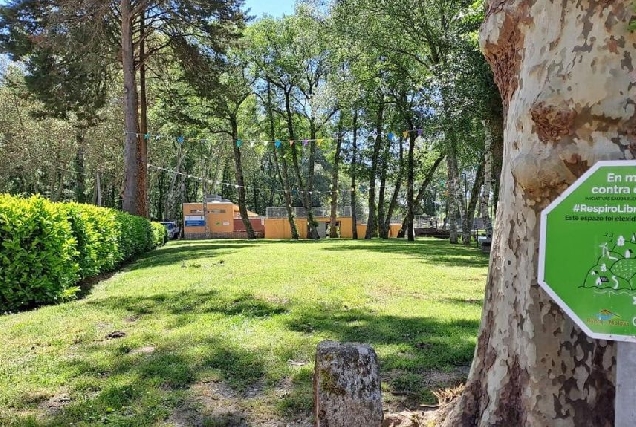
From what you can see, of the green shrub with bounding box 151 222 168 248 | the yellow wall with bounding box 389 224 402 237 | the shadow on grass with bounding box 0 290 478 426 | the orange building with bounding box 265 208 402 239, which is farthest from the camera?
the yellow wall with bounding box 389 224 402 237

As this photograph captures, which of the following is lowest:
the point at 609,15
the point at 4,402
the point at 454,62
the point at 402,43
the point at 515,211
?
the point at 4,402

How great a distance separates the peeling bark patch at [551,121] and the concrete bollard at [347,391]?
1205mm

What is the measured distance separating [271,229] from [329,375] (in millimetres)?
34083

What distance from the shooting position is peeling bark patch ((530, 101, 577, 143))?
1866 millimetres

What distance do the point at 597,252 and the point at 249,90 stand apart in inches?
1181

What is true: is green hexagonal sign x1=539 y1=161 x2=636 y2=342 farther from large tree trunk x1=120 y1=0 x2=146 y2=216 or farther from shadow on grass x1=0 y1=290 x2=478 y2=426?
large tree trunk x1=120 y1=0 x2=146 y2=216

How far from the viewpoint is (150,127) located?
32.8 metres

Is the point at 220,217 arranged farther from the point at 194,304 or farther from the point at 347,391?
the point at 347,391

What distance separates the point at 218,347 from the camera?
4.59 metres

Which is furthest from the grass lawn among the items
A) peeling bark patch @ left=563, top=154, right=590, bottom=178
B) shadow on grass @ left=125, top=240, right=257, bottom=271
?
shadow on grass @ left=125, top=240, right=257, bottom=271

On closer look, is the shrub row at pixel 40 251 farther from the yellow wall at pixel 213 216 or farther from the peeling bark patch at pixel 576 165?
the yellow wall at pixel 213 216

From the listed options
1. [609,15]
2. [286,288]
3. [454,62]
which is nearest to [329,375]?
[609,15]

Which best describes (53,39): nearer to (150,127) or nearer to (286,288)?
(286,288)

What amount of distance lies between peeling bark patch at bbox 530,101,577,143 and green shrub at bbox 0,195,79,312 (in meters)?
6.44
